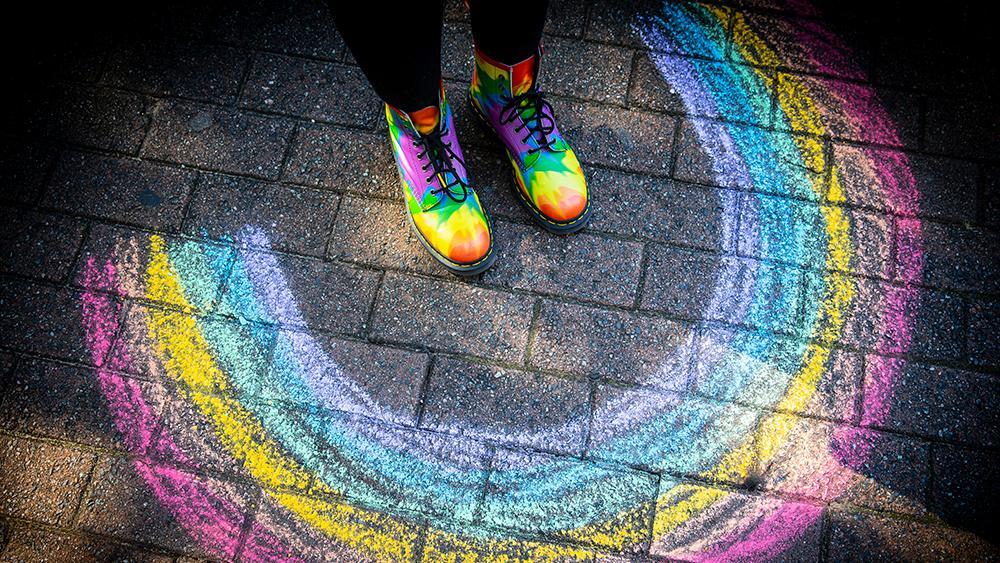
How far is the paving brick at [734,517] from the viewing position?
6.31 ft

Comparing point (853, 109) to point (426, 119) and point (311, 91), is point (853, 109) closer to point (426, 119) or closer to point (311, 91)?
point (426, 119)

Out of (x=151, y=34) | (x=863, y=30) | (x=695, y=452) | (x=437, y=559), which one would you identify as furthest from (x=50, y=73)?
(x=863, y=30)

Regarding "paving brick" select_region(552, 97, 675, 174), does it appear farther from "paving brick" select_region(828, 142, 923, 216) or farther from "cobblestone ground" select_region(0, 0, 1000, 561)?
"paving brick" select_region(828, 142, 923, 216)

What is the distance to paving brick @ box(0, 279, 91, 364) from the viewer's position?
213cm

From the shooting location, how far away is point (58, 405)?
2.07m

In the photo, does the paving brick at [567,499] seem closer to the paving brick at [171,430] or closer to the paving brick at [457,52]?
the paving brick at [171,430]

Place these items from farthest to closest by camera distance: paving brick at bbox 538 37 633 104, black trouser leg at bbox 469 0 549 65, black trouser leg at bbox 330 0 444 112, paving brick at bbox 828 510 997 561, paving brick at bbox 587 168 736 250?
1. paving brick at bbox 538 37 633 104
2. paving brick at bbox 587 168 736 250
3. paving brick at bbox 828 510 997 561
4. black trouser leg at bbox 469 0 549 65
5. black trouser leg at bbox 330 0 444 112

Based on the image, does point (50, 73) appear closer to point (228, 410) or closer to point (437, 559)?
point (228, 410)

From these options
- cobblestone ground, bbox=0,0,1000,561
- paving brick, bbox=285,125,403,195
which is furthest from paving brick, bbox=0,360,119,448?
paving brick, bbox=285,125,403,195

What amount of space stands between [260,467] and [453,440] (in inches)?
24.8

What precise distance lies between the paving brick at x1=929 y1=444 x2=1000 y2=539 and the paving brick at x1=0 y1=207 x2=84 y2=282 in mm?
3044

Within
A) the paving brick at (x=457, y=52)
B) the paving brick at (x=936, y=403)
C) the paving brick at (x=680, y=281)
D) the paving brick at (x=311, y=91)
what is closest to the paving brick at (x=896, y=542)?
the paving brick at (x=936, y=403)

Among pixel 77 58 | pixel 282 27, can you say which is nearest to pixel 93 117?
pixel 77 58

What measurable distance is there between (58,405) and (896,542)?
275cm
